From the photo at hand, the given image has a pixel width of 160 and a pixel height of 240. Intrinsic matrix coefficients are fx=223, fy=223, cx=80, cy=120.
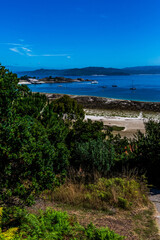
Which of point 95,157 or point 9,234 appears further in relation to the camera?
point 95,157

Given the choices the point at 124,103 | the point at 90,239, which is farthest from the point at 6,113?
the point at 124,103

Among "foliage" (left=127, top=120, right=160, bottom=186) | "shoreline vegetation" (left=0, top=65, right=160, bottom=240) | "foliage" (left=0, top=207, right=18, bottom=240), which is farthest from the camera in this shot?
"foliage" (left=127, top=120, right=160, bottom=186)

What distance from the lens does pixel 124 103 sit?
50.6 meters

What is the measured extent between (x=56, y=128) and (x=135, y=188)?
149 inches

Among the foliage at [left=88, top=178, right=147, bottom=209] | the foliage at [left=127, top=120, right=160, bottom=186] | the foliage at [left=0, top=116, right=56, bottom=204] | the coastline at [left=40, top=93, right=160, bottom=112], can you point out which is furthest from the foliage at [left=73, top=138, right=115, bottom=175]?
the coastline at [left=40, top=93, right=160, bottom=112]

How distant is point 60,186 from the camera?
8180 mm

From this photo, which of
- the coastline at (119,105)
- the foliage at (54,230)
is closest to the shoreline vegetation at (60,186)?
the foliage at (54,230)

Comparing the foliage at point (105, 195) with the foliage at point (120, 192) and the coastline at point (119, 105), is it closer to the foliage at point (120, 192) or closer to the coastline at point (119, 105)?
the foliage at point (120, 192)

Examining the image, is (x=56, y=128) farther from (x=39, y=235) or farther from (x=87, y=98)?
(x=87, y=98)

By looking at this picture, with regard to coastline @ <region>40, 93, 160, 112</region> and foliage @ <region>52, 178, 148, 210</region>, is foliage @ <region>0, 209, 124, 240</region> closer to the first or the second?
foliage @ <region>52, 178, 148, 210</region>

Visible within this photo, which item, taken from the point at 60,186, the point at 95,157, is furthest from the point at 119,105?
the point at 60,186

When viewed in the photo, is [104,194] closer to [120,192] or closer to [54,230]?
[120,192]

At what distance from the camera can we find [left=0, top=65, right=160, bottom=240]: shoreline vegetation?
5.50m

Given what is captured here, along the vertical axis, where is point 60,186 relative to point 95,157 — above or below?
below
